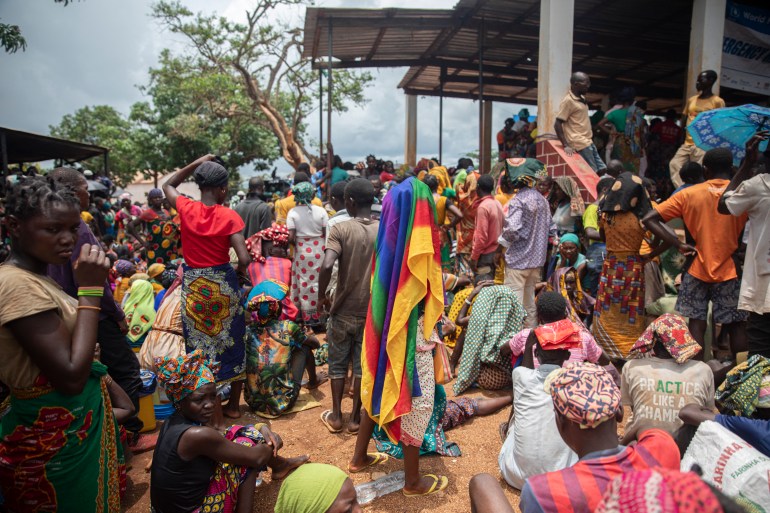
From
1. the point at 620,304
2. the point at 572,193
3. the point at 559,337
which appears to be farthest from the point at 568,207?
the point at 559,337

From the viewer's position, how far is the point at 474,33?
9.88 m

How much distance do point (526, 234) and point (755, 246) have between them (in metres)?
2.04

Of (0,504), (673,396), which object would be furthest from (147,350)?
(673,396)

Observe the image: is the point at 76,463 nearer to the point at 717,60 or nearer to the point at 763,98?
the point at 717,60

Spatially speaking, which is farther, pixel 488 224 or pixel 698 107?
pixel 698 107

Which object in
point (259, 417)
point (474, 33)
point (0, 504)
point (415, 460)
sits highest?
point (474, 33)

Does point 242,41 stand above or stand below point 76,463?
above

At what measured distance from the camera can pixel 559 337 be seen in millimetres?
3098

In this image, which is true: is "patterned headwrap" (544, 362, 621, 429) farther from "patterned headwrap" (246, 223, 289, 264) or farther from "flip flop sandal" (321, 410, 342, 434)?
"patterned headwrap" (246, 223, 289, 264)

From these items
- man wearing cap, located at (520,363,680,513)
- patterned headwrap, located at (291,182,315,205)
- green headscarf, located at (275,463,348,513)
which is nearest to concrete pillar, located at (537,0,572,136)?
patterned headwrap, located at (291,182,315,205)

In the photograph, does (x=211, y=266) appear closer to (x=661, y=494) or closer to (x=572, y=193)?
(x=661, y=494)

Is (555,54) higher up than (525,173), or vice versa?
(555,54)

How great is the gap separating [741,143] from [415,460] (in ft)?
12.7

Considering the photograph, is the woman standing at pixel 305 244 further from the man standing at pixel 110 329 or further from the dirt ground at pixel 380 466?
the man standing at pixel 110 329
